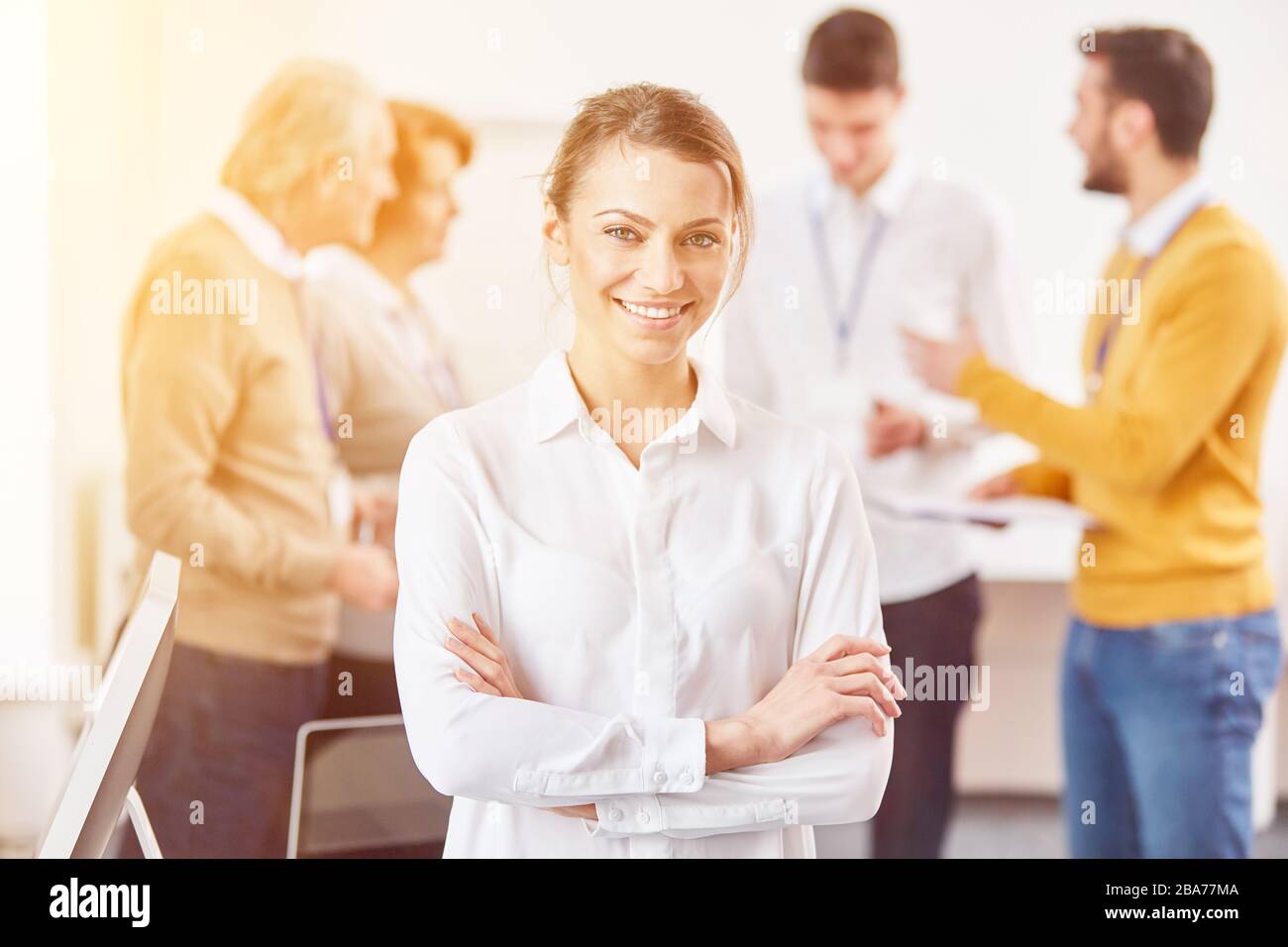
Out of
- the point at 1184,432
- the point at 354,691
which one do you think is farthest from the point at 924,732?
the point at 354,691

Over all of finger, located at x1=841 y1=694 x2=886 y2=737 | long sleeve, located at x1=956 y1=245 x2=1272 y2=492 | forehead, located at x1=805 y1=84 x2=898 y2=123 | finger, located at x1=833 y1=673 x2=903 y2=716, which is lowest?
finger, located at x1=841 y1=694 x2=886 y2=737

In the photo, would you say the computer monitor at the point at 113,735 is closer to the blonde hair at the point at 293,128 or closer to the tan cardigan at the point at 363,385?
the tan cardigan at the point at 363,385

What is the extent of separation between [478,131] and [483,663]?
1893 millimetres

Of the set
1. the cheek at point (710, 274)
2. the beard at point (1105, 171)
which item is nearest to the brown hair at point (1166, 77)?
the beard at point (1105, 171)

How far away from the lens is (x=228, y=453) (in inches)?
103

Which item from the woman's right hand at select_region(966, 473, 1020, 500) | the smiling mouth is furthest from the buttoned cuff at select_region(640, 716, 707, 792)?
the woman's right hand at select_region(966, 473, 1020, 500)

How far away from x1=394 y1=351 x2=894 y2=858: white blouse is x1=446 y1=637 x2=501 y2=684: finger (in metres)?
0.02

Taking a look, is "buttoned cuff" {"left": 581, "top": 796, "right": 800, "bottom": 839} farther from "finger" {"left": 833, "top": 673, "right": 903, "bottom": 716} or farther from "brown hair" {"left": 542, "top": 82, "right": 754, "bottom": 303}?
"brown hair" {"left": 542, "top": 82, "right": 754, "bottom": 303}

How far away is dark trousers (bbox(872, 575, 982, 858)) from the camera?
2824mm

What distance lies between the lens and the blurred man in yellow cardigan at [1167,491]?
262 centimetres

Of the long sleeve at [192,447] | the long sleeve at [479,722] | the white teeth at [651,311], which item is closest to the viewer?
the long sleeve at [479,722]

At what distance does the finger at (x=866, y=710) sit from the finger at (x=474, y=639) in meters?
0.39

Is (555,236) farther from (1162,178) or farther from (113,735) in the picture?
(1162,178)

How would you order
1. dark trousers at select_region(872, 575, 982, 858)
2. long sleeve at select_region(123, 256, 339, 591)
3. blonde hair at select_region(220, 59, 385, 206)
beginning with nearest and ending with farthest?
long sleeve at select_region(123, 256, 339, 591) → blonde hair at select_region(220, 59, 385, 206) → dark trousers at select_region(872, 575, 982, 858)
